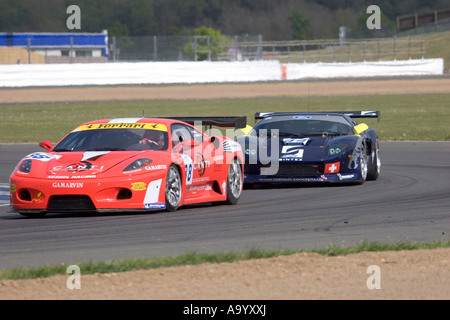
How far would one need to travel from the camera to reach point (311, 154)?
12.7 meters

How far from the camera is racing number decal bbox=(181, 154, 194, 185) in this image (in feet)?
34.0

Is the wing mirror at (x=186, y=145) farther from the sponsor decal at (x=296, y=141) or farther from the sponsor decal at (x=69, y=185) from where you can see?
the sponsor decal at (x=296, y=141)

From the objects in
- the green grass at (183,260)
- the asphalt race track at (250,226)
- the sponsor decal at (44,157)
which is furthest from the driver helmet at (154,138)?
the green grass at (183,260)

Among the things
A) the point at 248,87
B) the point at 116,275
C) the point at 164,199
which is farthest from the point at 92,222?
the point at 248,87

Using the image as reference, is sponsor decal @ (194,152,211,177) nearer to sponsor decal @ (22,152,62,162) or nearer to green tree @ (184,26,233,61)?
sponsor decal @ (22,152,62,162)

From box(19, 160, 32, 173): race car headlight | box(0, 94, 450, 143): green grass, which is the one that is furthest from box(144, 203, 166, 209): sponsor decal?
box(0, 94, 450, 143): green grass

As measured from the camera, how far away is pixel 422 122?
25.5 m

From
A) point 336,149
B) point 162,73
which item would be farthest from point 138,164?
point 162,73

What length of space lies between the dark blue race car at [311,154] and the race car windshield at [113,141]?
8.38ft

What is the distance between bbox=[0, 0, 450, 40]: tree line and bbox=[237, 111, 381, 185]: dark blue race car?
64911 mm

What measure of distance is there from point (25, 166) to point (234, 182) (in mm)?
2780

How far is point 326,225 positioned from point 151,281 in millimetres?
3228
